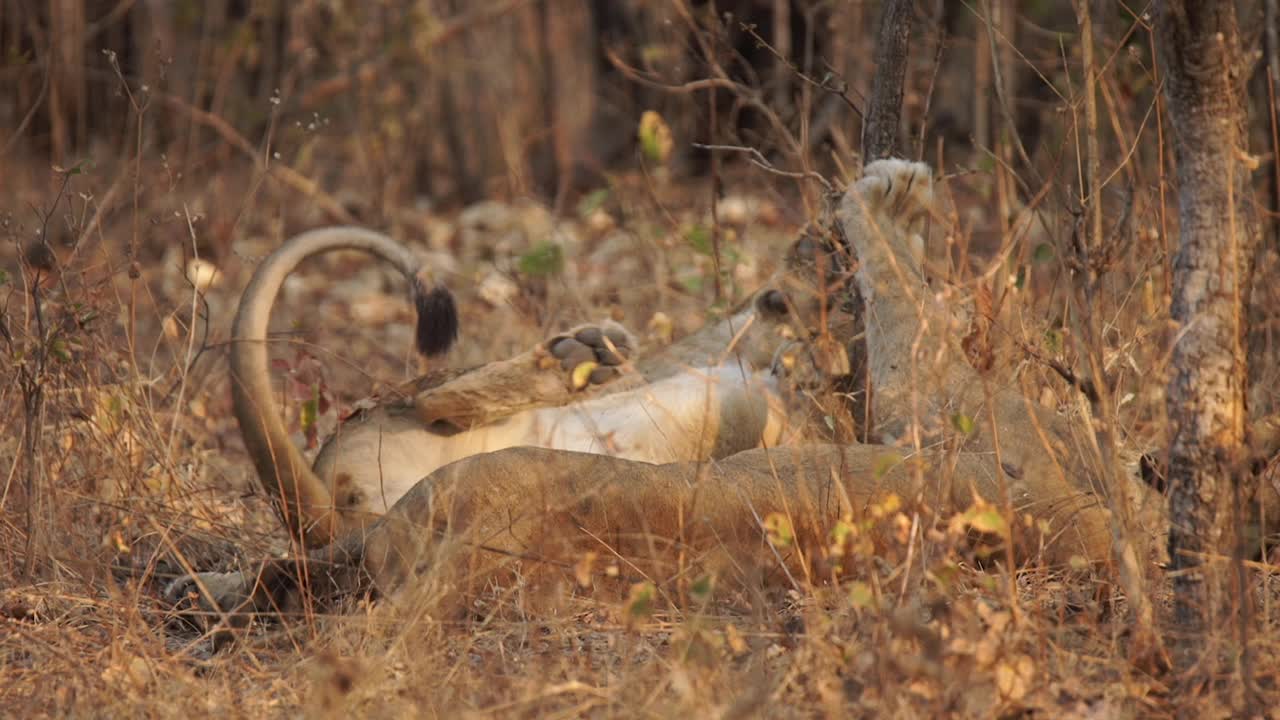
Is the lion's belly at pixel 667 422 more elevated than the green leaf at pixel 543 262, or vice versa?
the lion's belly at pixel 667 422

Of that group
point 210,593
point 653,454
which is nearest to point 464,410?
point 653,454

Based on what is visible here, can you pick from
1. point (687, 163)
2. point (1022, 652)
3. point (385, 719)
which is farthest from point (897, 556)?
point (687, 163)

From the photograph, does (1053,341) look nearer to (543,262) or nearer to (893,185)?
(893,185)

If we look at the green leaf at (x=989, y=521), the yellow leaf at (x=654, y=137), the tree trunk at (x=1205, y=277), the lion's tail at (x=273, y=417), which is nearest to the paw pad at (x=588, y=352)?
the lion's tail at (x=273, y=417)

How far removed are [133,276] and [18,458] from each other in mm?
435

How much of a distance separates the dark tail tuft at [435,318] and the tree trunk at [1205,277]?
1.57 meters

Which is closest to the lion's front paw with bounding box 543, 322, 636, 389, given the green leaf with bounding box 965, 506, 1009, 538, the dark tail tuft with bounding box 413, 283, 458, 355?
the dark tail tuft with bounding box 413, 283, 458, 355

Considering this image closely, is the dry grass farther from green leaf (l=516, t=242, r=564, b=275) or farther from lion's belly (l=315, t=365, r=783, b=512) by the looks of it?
green leaf (l=516, t=242, r=564, b=275)

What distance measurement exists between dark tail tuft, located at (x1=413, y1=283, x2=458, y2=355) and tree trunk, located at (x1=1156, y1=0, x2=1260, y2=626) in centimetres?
157

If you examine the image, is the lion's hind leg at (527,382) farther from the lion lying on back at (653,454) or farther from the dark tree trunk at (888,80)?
the dark tree trunk at (888,80)

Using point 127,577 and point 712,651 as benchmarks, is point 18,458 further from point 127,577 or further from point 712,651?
point 712,651

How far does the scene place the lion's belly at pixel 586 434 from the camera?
2967mm

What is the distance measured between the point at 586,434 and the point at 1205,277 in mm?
1449

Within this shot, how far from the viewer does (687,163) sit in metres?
8.59
